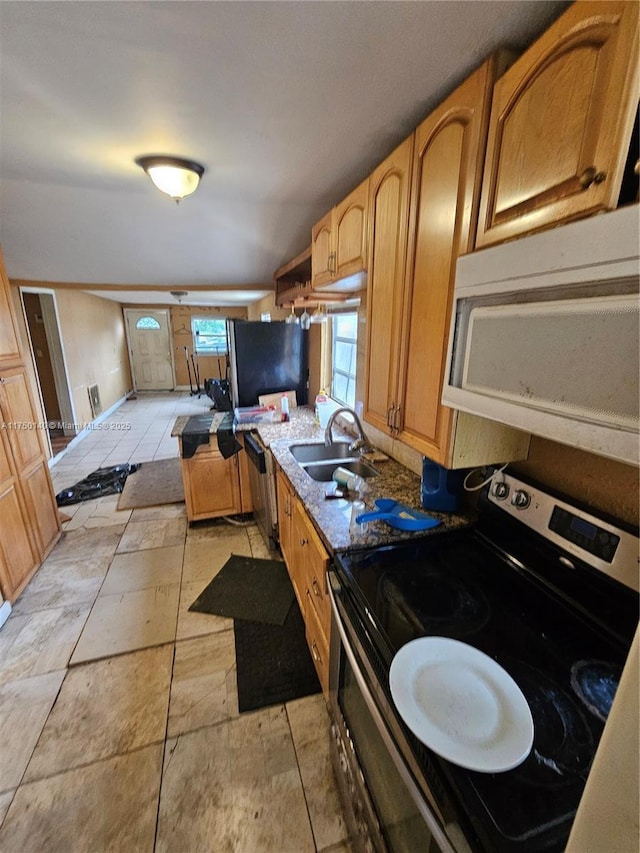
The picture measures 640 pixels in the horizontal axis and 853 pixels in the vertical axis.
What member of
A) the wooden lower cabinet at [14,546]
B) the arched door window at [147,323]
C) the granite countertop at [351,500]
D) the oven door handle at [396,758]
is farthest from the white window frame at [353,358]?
the arched door window at [147,323]

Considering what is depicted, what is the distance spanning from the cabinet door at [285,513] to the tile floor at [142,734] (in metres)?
0.53

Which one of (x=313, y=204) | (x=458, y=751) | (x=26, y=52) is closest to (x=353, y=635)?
(x=458, y=751)

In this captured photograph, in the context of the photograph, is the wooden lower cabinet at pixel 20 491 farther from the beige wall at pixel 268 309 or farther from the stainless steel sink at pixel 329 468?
the beige wall at pixel 268 309

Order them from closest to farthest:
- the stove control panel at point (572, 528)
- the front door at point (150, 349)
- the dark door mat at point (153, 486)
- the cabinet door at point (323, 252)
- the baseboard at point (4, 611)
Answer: the stove control panel at point (572, 528) → the cabinet door at point (323, 252) → the baseboard at point (4, 611) → the dark door mat at point (153, 486) → the front door at point (150, 349)

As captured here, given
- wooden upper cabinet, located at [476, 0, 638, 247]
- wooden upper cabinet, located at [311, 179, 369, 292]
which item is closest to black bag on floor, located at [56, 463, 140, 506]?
wooden upper cabinet, located at [311, 179, 369, 292]

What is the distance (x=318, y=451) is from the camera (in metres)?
2.21

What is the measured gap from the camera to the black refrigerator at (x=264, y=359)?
9.45 ft

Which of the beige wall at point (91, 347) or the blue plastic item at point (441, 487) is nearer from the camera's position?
the blue plastic item at point (441, 487)

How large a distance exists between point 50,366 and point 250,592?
15.7 ft

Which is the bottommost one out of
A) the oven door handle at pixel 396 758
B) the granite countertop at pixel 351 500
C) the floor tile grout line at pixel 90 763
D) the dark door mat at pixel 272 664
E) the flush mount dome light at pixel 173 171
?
the floor tile grout line at pixel 90 763

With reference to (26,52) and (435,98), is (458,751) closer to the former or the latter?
(435,98)

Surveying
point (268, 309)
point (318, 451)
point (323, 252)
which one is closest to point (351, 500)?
point (318, 451)

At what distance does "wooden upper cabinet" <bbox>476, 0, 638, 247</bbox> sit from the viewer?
1.92 feet

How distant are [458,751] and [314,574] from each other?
2.92 feet
